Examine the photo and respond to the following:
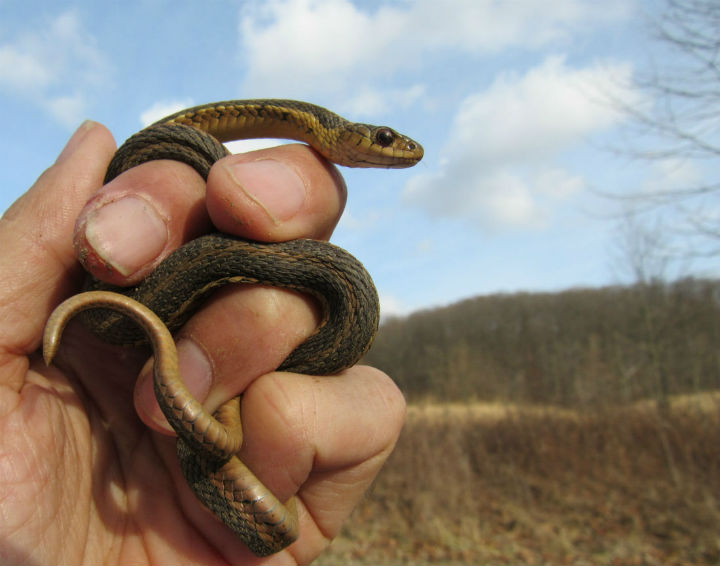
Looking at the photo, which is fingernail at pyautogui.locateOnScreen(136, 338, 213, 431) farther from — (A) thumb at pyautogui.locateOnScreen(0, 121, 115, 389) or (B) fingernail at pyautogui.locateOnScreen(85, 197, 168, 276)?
(A) thumb at pyautogui.locateOnScreen(0, 121, 115, 389)

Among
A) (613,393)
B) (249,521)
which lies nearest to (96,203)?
(249,521)

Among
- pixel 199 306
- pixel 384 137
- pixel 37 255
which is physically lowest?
pixel 199 306

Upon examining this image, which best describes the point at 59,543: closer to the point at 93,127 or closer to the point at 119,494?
the point at 119,494

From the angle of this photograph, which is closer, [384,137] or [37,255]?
[37,255]

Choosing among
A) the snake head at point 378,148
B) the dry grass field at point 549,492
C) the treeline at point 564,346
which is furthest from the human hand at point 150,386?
the treeline at point 564,346

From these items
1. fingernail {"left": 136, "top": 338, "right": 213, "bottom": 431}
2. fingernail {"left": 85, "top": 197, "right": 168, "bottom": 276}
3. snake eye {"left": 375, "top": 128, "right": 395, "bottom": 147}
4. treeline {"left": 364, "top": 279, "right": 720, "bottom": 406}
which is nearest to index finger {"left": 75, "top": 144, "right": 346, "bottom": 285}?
fingernail {"left": 85, "top": 197, "right": 168, "bottom": 276}

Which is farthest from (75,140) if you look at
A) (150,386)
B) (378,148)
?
(378,148)

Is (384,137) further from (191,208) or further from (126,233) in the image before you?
(126,233)

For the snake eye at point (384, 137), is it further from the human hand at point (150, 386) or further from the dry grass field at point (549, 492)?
the dry grass field at point (549, 492)
